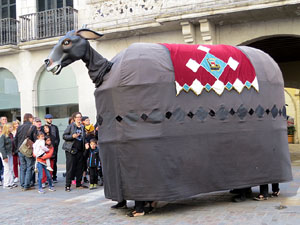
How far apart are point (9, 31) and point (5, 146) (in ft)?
25.4

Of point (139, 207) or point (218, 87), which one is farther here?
point (218, 87)

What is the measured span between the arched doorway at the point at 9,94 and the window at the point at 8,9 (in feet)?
7.35

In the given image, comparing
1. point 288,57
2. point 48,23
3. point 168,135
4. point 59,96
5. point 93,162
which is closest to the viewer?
point 168,135

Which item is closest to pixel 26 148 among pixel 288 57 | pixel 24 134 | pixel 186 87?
pixel 24 134

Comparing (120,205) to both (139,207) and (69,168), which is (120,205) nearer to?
(139,207)

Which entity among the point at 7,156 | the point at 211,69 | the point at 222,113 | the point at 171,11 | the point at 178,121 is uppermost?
the point at 171,11

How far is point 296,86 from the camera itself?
21.5 meters

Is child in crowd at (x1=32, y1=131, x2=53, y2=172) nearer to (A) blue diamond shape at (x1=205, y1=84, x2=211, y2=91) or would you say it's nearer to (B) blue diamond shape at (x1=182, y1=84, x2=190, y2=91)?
(B) blue diamond shape at (x1=182, y1=84, x2=190, y2=91)

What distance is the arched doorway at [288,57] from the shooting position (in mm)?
15419

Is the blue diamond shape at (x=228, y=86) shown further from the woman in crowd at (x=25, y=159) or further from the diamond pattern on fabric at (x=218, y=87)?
the woman in crowd at (x=25, y=159)

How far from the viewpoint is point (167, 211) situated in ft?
21.7

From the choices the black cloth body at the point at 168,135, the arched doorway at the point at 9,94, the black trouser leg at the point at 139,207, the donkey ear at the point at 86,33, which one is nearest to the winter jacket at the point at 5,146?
the black cloth body at the point at 168,135

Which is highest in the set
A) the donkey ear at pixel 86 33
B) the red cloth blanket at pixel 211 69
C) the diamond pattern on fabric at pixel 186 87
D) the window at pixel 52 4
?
the window at pixel 52 4

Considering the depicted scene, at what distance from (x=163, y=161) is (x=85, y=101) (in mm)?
9670
